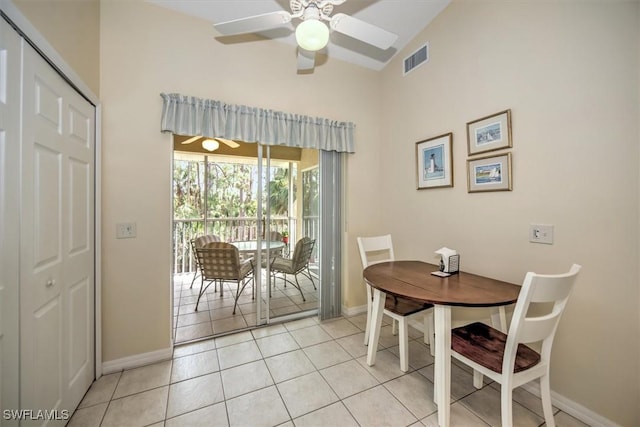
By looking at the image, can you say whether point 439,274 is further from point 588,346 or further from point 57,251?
Result: point 57,251

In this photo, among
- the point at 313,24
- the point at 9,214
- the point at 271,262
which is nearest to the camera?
the point at 9,214

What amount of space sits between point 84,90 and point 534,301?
9.77 feet

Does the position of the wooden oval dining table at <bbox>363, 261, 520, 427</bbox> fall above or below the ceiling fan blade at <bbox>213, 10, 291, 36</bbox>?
below

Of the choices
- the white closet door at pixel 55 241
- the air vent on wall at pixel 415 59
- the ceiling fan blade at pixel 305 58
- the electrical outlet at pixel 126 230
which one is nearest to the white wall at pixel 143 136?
the electrical outlet at pixel 126 230

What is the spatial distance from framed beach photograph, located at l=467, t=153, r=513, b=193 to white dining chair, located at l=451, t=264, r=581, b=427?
0.78 meters

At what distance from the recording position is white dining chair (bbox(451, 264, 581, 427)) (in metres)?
1.19

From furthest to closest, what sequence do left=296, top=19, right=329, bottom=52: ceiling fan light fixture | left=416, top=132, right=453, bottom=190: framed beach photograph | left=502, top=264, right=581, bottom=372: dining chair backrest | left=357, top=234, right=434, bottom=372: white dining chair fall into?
left=416, top=132, right=453, bottom=190: framed beach photograph < left=357, top=234, right=434, bottom=372: white dining chair < left=296, top=19, right=329, bottom=52: ceiling fan light fixture < left=502, top=264, right=581, bottom=372: dining chair backrest

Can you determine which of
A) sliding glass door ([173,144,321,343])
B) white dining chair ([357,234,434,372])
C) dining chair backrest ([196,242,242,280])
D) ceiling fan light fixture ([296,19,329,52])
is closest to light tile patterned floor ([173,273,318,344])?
sliding glass door ([173,144,321,343])

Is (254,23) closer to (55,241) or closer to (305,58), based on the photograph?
(305,58)

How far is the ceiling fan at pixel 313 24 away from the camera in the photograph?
153 cm

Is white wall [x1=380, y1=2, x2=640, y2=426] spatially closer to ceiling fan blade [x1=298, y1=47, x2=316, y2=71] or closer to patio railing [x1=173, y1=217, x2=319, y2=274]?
ceiling fan blade [x1=298, y1=47, x2=316, y2=71]

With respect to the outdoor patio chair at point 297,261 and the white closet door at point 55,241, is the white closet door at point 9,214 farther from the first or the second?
the outdoor patio chair at point 297,261

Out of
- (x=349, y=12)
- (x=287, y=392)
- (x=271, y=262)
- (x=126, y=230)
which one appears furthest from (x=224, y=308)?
(x=349, y=12)

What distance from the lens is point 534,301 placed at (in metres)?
1.18
